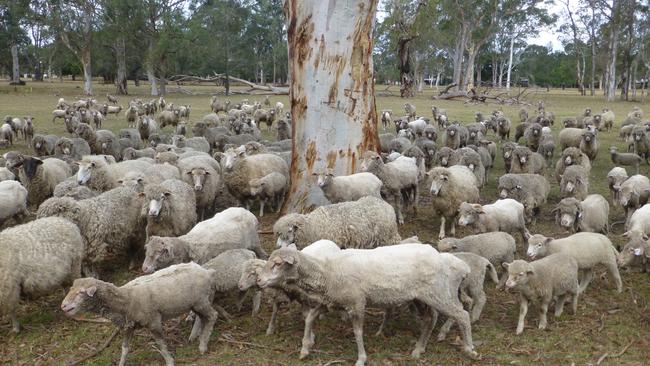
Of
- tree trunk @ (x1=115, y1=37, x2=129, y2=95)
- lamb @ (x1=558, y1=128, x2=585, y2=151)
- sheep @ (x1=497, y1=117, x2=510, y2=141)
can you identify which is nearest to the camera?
lamb @ (x1=558, y1=128, x2=585, y2=151)

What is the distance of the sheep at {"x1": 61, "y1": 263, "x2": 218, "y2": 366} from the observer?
4.63 m

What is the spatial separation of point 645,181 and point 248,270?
825 centimetres

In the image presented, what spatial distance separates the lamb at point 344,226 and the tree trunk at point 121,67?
50.0m

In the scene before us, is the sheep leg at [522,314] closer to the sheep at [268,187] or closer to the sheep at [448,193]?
the sheep at [448,193]

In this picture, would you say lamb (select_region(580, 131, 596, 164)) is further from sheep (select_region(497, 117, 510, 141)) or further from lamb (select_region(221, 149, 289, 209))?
lamb (select_region(221, 149, 289, 209))

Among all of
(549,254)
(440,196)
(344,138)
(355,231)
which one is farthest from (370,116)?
(549,254)

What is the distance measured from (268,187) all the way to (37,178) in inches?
165

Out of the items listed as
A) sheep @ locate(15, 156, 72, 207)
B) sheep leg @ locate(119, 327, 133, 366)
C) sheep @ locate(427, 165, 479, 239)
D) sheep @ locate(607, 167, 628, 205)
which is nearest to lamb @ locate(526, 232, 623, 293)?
sheep @ locate(427, 165, 479, 239)

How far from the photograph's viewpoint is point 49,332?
5.85 metres

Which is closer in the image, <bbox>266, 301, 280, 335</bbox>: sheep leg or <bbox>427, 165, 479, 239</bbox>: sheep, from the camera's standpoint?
<bbox>266, 301, 280, 335</bbox>: sheep leg

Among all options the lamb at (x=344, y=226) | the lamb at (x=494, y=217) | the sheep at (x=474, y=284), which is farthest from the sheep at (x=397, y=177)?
the sheep at (x=474, y=284)

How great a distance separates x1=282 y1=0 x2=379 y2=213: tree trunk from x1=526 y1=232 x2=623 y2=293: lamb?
3.70m

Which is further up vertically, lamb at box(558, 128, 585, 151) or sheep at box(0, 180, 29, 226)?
lamb at box(558, 128, 585, 151)

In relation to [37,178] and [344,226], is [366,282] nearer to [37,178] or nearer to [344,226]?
[344,226]
